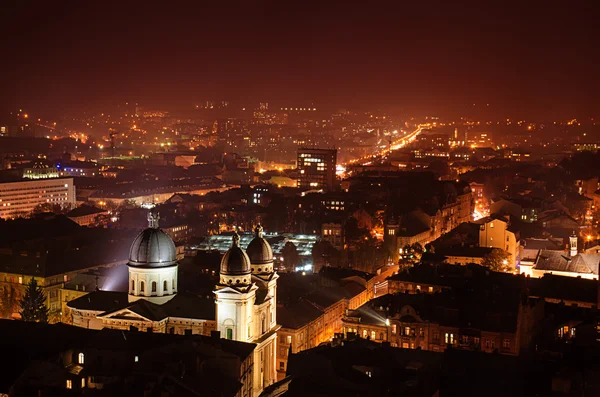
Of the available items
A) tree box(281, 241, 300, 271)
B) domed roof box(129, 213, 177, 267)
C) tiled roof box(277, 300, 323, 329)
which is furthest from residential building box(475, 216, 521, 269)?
domed roof box(129, 213, 177, 267)

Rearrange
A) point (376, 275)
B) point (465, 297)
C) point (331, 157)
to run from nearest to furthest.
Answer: point (465, 297)
point (376, 275)
point (331, 157)

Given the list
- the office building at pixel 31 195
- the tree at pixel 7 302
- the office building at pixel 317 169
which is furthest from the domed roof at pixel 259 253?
the office building at pixel 317 169

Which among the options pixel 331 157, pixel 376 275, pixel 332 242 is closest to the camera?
pixel 376 275

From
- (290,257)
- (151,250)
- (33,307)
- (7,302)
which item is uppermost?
(151,250)

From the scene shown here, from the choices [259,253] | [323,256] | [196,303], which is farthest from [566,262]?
[196,303]

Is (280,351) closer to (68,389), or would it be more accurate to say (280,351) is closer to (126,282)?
(126,282)

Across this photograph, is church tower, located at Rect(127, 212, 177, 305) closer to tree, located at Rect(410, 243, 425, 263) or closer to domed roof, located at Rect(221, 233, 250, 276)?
domed roof, located at Rect(221, 233, 250, 276)

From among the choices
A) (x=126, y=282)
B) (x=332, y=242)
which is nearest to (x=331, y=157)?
(x=332, y=242)

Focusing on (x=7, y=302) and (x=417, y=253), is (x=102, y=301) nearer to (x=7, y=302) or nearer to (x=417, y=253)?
(x=7, y=302)

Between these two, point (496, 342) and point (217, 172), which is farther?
point (217, 172)
